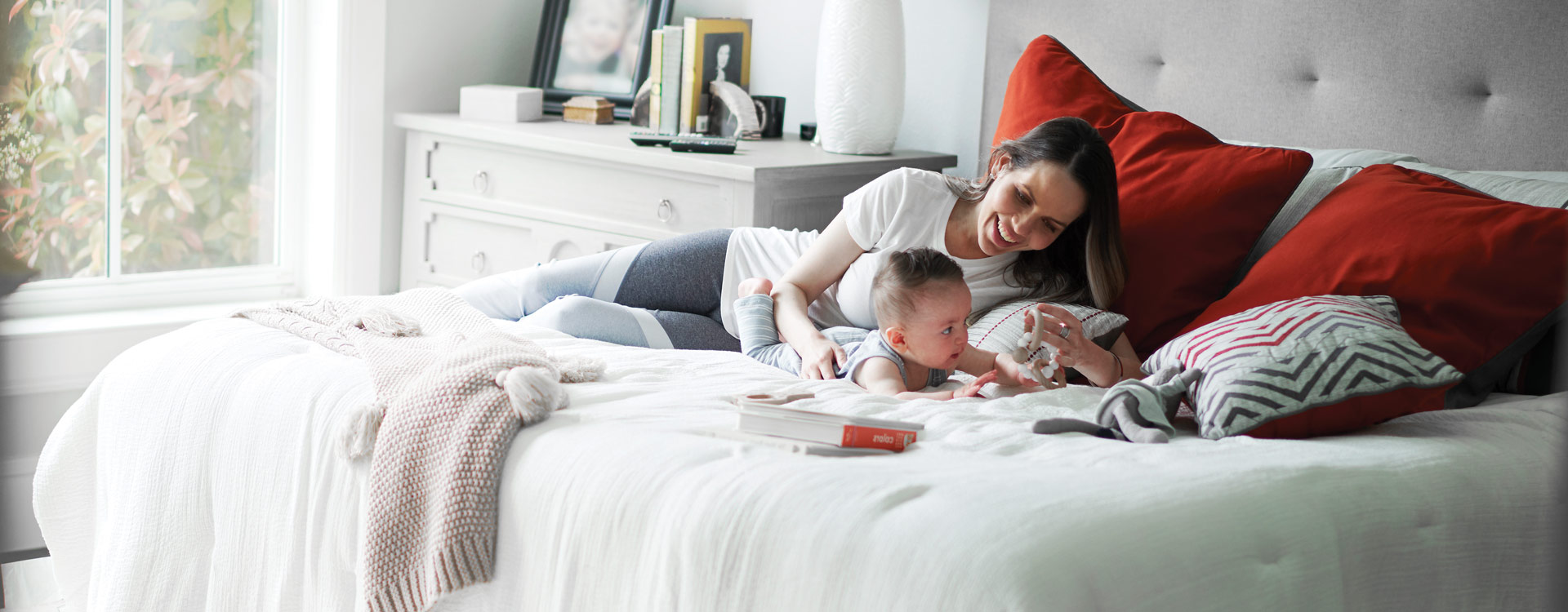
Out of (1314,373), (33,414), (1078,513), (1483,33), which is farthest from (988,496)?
(33,414)

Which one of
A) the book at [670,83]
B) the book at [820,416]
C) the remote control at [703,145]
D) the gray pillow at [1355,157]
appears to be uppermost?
the book at [670,83]

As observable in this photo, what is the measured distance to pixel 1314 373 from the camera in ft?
4.17

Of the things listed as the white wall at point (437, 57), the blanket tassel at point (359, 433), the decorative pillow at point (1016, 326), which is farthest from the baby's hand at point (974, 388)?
the white wall at point (437, 57)

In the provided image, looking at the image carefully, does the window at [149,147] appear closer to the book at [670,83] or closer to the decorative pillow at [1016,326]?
the book at [670,83]

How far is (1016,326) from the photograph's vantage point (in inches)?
64.4

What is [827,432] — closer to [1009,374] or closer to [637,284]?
[1009,374]

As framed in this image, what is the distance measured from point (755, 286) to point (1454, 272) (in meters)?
0.94

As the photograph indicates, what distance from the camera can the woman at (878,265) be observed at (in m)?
1.66

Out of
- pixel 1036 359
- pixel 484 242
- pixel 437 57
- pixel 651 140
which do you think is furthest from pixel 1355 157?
pixel 437 57

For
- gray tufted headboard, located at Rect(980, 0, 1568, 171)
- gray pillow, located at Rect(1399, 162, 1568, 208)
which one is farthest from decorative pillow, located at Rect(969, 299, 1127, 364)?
gray tufted headboard, located at Rect(980, 0, 1568, 171)

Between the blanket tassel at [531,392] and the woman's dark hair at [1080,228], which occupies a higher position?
the woman's dark hair at [1080,228]

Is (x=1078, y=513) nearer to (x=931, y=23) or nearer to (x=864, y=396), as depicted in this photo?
(x=864, y=396)

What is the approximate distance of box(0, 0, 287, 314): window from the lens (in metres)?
2.68

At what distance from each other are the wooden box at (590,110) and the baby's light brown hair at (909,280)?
59.9 inches
